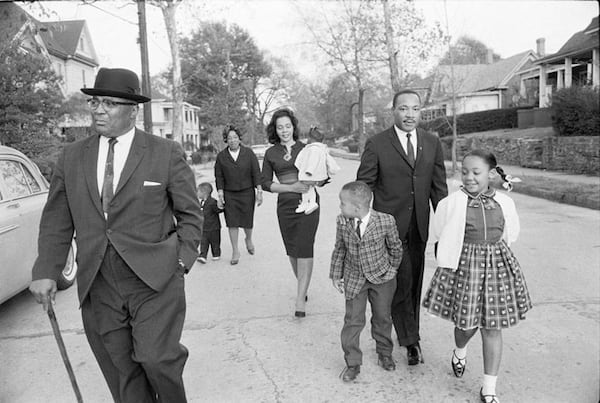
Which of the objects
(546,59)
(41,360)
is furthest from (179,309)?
(546,59)

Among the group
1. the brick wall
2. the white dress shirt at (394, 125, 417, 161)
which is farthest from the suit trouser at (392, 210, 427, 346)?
the brick wall

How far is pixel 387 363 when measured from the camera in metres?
4.12

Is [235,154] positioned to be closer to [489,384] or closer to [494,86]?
[489,384]

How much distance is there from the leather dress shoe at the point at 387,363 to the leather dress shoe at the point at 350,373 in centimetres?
26

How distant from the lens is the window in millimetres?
5954

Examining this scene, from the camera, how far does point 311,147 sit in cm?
538

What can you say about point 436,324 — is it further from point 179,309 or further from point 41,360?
point 41,360

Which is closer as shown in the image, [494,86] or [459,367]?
[459,367]

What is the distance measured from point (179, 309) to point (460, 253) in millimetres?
1753

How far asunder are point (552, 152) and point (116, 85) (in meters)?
19.2

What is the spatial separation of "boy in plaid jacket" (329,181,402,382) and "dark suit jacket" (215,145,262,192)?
13.4ft

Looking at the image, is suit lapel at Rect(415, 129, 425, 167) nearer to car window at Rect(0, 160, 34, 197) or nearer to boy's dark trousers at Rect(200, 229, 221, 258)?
car window at Rect(0, 160, 34, 197)

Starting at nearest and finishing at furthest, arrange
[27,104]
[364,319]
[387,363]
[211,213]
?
[364,319], [387,363], [211,213], [27,104]

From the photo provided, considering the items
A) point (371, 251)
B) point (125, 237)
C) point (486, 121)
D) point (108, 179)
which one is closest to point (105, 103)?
point (108, 179)
